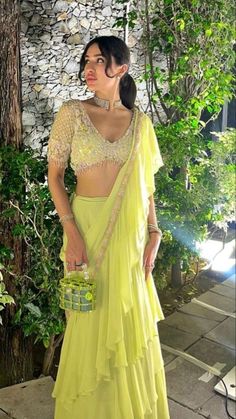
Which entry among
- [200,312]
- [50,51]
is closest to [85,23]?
[50,51]

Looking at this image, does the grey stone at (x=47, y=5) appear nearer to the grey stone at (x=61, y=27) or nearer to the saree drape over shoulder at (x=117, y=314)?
the grey stone at (x=61, y=27)

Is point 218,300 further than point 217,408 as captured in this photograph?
Yes

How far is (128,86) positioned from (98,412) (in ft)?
3.83

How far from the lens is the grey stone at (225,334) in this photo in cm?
291

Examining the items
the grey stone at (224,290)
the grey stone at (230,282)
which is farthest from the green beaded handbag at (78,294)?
the grey stone at (230,282)

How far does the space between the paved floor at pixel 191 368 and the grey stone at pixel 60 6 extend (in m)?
1.95

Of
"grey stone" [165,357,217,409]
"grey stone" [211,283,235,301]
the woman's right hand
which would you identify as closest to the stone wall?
the woman's right hand

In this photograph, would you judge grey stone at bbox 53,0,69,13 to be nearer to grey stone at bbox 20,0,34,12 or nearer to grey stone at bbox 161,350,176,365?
grey stone at bbox 20,0,34,12

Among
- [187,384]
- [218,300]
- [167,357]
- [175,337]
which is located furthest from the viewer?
[218,300]

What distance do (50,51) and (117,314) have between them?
1682 mm

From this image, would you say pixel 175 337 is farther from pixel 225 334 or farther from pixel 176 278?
pixel 176 278

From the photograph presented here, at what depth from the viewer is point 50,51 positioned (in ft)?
9.07

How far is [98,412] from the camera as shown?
1.77 meters

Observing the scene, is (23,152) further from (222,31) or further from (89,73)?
(222,31)
